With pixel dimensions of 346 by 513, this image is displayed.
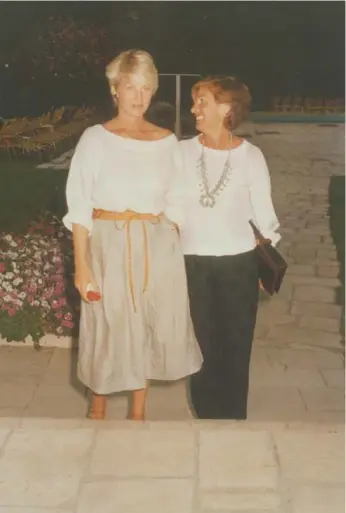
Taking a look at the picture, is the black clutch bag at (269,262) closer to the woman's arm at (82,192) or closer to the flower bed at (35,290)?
the woman's arm at (82,192)

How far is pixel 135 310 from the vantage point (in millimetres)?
3412

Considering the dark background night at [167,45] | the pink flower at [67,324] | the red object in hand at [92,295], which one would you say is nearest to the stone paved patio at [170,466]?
the red object in hand at [92,295]

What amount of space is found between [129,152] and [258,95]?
19.9 feet

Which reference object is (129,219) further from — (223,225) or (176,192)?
(223,225)

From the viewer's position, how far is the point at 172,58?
621 cm

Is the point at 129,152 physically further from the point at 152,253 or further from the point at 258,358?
the point at 258,358

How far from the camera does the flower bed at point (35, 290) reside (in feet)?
19.8

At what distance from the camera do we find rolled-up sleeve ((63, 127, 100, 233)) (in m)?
3.22

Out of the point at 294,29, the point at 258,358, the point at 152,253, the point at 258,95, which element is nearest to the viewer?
the point at 152,253

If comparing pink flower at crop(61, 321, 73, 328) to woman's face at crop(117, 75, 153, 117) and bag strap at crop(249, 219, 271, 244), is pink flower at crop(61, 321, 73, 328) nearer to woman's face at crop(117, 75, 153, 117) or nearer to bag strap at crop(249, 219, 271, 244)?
bag strap at crop(249, 219, 271, 244)

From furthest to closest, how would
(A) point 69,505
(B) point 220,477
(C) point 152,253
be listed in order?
(C) point 152,253 < (B) point 220,477 < (A) point 69,505

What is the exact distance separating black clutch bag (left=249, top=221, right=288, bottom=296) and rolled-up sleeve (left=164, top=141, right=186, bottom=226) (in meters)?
0.36

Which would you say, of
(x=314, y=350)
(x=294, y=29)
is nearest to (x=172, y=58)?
(x=294, y=29)

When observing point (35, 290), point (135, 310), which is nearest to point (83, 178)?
point (135, 310)
